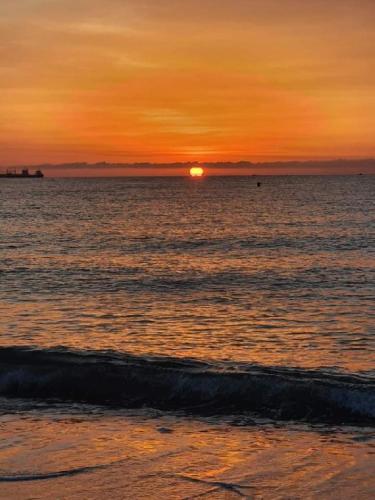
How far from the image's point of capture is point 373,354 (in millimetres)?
17203

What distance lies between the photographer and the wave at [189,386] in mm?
13453

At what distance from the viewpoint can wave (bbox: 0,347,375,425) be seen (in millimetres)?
13453

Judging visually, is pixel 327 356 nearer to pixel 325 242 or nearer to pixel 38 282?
pixel 38 282

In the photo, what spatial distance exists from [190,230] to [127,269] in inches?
1177

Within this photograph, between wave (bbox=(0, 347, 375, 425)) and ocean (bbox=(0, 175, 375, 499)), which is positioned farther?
wave (bbox=(0, 347, 375, 425))

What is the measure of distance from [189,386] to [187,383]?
0.43 feet

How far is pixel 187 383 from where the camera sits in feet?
49.3

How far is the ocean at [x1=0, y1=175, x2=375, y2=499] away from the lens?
964 cm

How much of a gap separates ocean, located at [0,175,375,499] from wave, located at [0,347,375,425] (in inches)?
1.7

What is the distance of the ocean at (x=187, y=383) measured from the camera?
9641mm

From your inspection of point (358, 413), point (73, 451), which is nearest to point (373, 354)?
point (358, 413)

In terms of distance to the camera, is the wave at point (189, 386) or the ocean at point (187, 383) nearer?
the ocean at point (187, 383)

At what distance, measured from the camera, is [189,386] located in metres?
14.9

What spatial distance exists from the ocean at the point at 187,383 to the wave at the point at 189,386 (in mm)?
42
